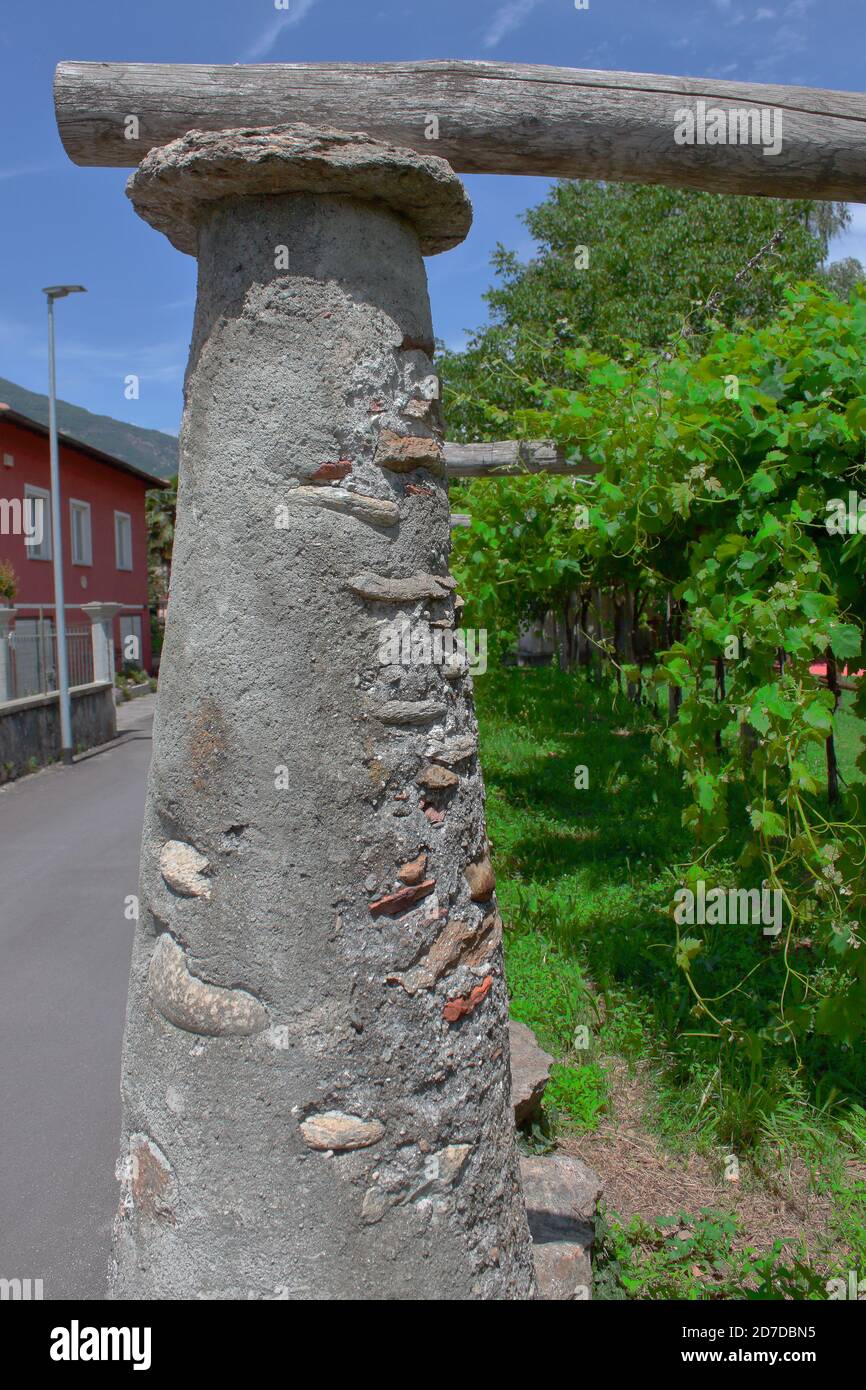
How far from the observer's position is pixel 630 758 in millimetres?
10461

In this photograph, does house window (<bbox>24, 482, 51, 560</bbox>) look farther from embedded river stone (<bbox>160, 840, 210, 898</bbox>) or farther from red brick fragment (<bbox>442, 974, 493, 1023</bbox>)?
red brick fragment (<bbox>442, 974, 493, 1023</bbox>)

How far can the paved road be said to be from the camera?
3.68m

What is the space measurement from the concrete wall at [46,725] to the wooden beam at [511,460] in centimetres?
789

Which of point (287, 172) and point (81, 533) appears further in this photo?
point (81, 533)

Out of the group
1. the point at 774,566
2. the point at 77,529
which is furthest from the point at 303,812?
the point at 77,529

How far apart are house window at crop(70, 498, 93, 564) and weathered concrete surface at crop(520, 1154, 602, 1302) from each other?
20.4 m

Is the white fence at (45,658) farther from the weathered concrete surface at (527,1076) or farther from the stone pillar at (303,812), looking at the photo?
the stone pillar at (303,812)

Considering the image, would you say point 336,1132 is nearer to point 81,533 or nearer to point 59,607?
point 59,607

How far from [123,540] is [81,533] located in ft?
7.95

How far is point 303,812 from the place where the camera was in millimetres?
2029

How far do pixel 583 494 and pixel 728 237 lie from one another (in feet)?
45.5

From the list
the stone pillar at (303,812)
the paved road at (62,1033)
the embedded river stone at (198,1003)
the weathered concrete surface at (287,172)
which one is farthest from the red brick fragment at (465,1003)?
the paved road at (62,1033)

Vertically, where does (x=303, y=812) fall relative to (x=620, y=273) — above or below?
below

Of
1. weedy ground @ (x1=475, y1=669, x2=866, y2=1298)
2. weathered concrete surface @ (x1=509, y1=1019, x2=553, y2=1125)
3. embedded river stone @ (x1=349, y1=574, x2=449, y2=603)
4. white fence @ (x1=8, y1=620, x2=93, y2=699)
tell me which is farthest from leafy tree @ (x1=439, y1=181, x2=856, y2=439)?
embedded river stone @ (x1=349, y1=574, x2=449, y2=603)
